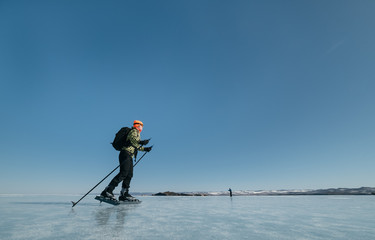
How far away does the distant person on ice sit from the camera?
201 inches

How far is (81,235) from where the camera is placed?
196cm

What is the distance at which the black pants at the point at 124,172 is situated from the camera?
5125 millimetres

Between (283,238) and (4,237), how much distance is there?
9.91 ft

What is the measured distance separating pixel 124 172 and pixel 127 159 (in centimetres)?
39

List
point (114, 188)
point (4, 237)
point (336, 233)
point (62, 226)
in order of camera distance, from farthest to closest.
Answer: point (114, 188)
point (62, 226)
point (336, 233)
point (4, 237)

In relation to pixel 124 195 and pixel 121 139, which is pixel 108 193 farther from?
pixel 121 139

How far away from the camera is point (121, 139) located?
5449 mm

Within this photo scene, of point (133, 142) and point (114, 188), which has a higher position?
point (133, 142)

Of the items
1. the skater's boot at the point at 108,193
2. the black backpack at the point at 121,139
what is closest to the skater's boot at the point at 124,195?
the skater's boot at the point at 108,193

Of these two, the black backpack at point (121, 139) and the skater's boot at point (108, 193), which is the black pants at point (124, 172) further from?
the black backpack at point (121, 139)

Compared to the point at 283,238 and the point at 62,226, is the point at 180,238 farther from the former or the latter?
the point at 62,226

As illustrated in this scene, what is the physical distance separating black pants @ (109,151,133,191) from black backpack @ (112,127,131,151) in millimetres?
219

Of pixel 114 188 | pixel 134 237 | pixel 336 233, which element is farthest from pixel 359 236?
pixel 114 188

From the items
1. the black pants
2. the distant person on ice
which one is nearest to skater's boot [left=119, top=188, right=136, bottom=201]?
the distant person on ice
